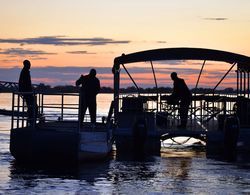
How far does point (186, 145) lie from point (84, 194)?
52.2 feet

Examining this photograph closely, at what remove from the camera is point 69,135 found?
67.5 ft

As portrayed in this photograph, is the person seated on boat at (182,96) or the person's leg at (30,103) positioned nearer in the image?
the person's leg at (30,103)

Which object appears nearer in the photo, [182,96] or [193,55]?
[182,96]

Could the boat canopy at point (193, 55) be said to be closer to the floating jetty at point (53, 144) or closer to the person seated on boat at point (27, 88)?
the person seated on boat at point (27, 88)

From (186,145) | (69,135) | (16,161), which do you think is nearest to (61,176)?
(69,135)

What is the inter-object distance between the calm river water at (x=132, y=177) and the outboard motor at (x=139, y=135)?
172cm

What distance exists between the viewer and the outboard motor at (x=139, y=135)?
25250mm

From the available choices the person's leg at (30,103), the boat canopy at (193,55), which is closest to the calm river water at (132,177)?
the person's leg at (30,103)

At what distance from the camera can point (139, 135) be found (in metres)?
25.4

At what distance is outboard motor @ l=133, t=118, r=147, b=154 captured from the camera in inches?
994

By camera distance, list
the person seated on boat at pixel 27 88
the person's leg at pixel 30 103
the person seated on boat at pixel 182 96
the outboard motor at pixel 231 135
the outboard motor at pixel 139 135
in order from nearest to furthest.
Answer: the person seated on boat at pixel 27 88, the person's leg at pixel 30 103, the outboard motor at pixel 231 135, the outboard motor at pixel 139 135, the person seated on boat at pixel 182 96

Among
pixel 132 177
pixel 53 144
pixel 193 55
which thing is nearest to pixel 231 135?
pixel 193 55

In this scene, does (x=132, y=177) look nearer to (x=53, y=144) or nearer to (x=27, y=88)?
(x=53, y=144)

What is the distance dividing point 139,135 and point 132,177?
685 cm
